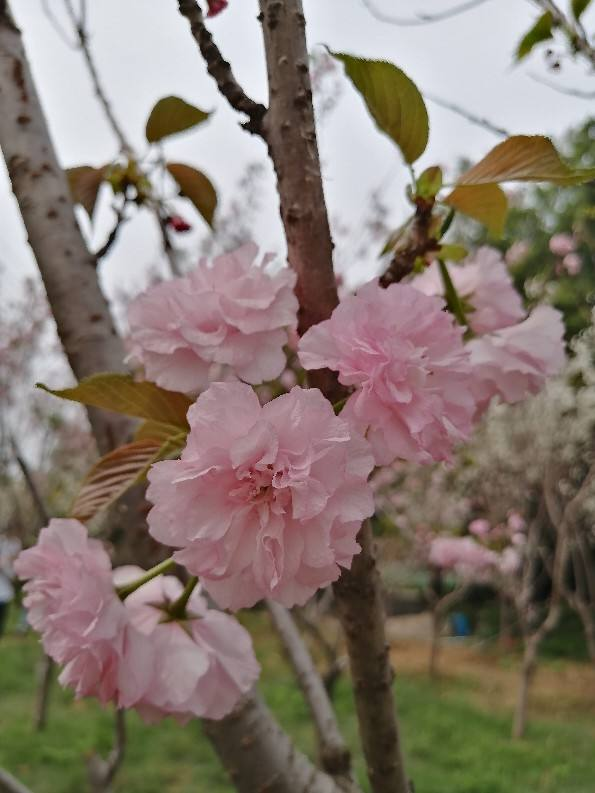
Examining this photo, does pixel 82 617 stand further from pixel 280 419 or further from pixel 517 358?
pixel 517 358

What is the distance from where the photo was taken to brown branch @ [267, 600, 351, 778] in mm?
770

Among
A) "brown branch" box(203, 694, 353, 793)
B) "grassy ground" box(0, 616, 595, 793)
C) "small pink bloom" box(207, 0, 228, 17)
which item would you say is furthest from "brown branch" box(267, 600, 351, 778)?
"grassy ground" box(0, 616, 595, 793)

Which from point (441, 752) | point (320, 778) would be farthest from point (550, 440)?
point (320, 778)

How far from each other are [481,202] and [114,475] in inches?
14.2

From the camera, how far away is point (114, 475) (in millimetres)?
556

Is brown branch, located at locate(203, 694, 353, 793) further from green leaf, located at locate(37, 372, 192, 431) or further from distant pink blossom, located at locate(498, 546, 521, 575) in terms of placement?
distant pink blossom, located at locate(498, 546, 521, 575)

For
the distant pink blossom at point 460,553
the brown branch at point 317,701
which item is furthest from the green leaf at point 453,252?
the distant pink blossom at point 460,553

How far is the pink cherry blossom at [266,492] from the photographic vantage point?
14.8 inches

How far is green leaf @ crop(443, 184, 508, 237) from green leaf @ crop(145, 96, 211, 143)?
1.04ft

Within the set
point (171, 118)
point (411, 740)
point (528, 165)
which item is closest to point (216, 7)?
point (171, 118)

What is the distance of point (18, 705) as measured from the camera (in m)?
5.14

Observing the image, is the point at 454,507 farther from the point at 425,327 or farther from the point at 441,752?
the point at 425,327

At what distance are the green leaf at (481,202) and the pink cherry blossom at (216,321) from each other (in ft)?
0.57

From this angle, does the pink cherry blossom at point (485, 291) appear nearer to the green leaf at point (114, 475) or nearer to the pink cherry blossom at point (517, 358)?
the pink cherry blossom at point (517, 358)
